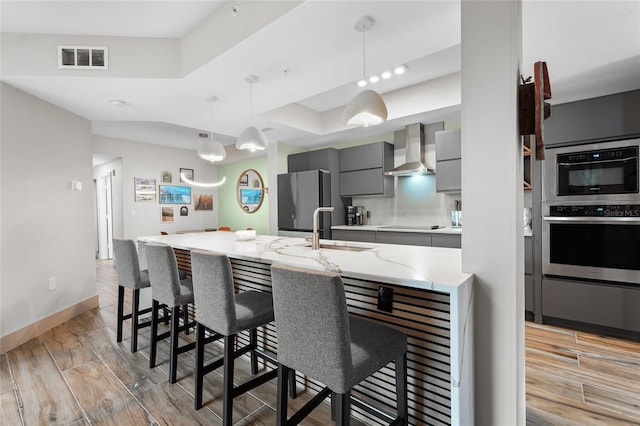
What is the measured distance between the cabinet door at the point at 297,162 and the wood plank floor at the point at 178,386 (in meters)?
3.13

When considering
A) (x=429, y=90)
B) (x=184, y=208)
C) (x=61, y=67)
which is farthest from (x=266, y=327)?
(x=184, y=208)

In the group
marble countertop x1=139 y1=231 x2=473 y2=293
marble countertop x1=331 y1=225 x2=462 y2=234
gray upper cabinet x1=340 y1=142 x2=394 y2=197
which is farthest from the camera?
gray upper cabinet x1=340 y1=142 x2=394 y2=197

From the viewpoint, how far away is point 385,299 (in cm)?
155

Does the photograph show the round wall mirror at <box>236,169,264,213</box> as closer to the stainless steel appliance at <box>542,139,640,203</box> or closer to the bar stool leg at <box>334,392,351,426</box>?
the stainless steel appliance at <box>542,139,640,203</box>

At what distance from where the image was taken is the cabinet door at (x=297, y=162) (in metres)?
5.15

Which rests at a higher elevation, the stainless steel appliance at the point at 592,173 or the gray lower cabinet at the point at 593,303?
the stainless steel appliance at the point at 592,173

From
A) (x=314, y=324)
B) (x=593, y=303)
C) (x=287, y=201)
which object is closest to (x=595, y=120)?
(x=593, y=303)

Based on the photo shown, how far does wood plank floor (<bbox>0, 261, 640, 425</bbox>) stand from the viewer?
1829 mm

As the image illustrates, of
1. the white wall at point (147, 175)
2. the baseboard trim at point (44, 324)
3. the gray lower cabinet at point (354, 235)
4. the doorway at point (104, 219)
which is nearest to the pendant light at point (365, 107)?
the gray lower cabinet at point (354, 235)

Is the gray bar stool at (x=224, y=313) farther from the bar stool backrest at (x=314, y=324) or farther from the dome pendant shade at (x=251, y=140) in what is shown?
the dome pendant shade at (x=251, y=140)

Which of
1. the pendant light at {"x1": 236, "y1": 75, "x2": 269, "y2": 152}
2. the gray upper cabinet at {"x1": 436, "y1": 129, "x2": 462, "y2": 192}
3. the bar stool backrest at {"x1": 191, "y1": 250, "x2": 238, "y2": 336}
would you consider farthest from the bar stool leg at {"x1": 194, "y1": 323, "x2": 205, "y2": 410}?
the gray upper cabinet at {"x1": 436, "y1": 129, "x2": 462, "y2": 192}

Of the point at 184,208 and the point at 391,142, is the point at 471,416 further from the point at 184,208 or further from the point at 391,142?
the point at 184,208

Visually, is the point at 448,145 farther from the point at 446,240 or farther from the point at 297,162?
the point at 297,162

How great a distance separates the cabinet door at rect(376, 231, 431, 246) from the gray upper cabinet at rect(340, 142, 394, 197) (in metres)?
0.71
